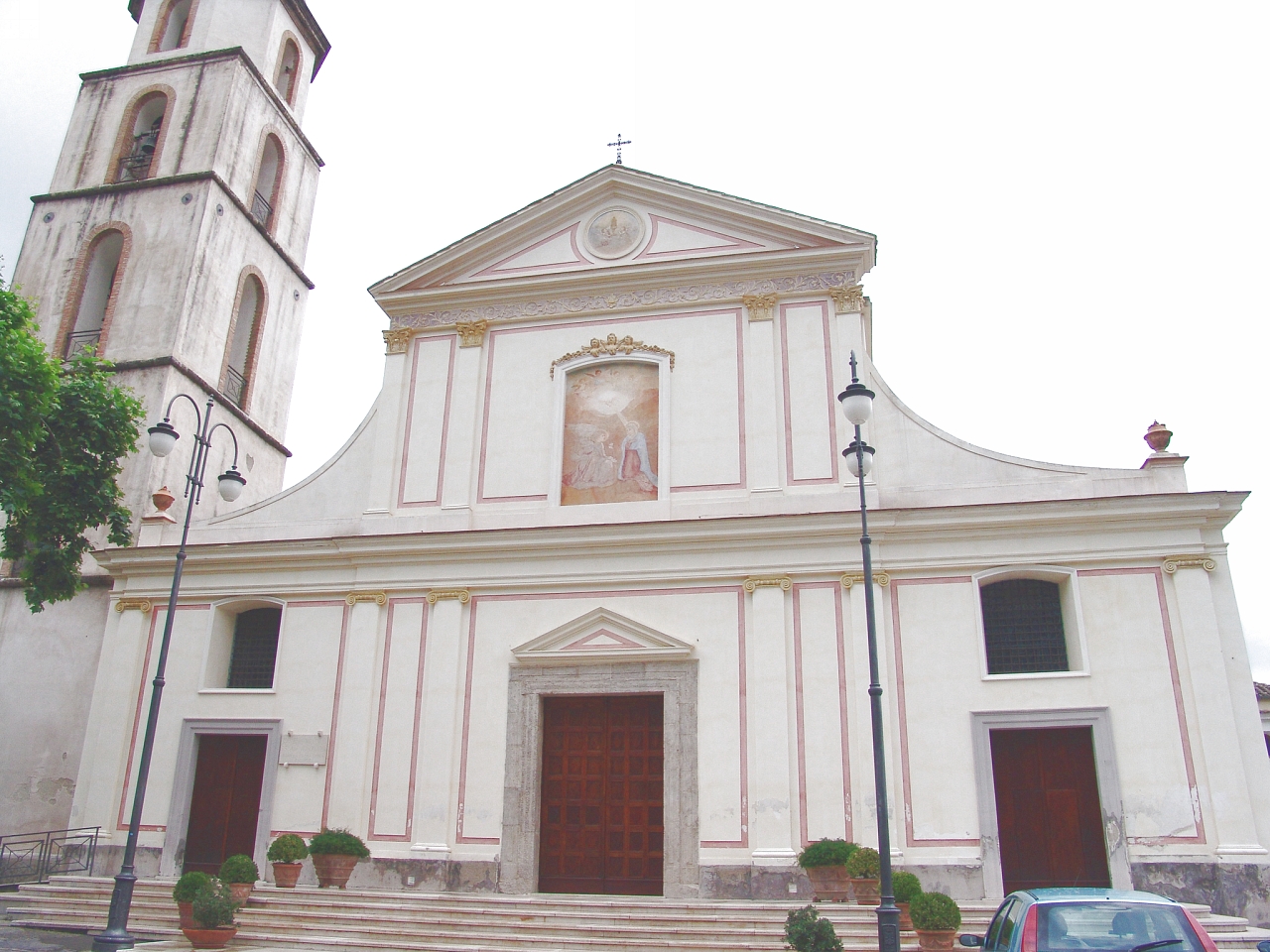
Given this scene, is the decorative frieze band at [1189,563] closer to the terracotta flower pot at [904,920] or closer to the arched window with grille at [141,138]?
the terracotta flower pot at [904,920]

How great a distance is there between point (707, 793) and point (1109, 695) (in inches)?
238

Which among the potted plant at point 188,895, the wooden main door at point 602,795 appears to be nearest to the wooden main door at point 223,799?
the potted plant at point 188,895

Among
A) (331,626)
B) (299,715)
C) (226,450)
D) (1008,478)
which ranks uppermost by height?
(226,450)

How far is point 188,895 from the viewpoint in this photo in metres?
12.8

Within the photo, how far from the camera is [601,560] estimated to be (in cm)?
1653

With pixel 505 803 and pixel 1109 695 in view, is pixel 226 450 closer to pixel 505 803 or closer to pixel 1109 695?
pixel 505 803

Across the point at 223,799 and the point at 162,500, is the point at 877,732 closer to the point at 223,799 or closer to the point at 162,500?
the point at 223,799

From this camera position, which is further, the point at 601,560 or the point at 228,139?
the point at 228,139

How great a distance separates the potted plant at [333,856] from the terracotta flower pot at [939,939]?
337 inches

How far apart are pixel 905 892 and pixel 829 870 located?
5.45 feet

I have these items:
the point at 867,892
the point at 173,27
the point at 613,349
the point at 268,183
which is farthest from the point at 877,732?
the point at 173,27

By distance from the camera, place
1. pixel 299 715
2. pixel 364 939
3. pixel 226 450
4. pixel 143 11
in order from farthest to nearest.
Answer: pixel 143 11 < pixel 226 450 < pixel 299 715 < pixel 364 939

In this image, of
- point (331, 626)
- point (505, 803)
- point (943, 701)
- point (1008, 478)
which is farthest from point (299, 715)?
point (1008, 478)

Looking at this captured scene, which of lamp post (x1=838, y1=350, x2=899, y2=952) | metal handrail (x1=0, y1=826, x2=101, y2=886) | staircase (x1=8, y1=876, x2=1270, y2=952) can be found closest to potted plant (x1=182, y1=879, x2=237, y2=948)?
staircase (x1=8, y1=876, x2=1270, y2=952)
